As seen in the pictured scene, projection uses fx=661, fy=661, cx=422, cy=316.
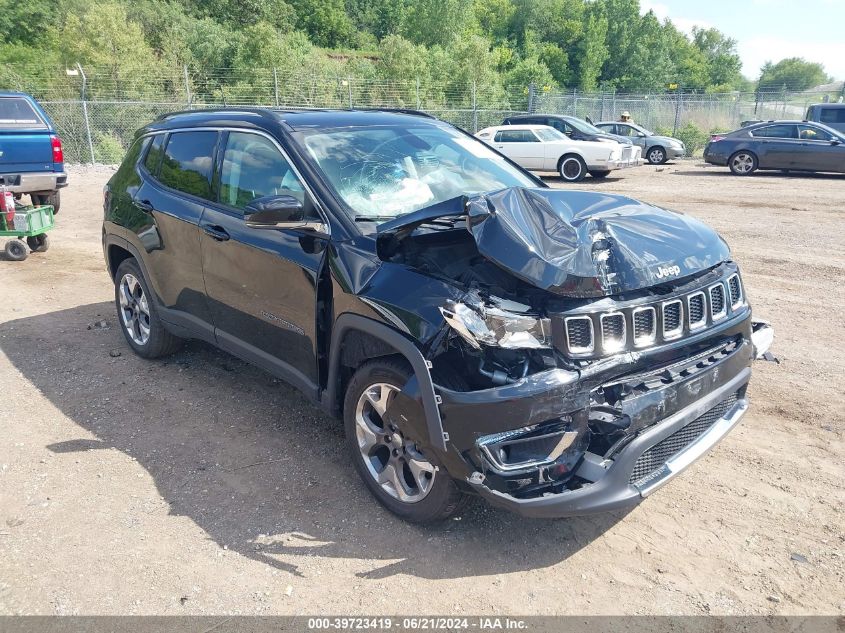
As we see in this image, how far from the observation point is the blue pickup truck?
9.91 metres

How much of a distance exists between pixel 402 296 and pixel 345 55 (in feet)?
219

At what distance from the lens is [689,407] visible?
9.70 ft

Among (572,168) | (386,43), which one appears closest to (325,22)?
(386,43)

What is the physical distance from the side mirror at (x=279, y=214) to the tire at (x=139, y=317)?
213cm

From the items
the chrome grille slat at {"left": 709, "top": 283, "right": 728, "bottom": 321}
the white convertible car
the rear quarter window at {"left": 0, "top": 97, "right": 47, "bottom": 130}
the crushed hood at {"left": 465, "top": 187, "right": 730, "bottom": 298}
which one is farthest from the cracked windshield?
the white convertible car

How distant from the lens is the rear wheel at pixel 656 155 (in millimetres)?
21656

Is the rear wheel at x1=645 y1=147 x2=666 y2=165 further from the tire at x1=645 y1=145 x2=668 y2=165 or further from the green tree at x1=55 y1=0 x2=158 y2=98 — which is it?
the green tree at x1=55 y1=0 x2=158 y2=98

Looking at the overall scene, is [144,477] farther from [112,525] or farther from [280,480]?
[280,480]

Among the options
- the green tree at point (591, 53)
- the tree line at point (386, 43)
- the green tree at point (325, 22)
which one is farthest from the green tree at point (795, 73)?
the green tree at point (325, 22)

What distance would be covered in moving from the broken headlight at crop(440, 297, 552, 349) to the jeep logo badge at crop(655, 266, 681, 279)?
59cm

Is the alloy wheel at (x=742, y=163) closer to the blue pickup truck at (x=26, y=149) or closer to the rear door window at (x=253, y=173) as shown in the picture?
the blue pickup truck at (x=26, y=149)

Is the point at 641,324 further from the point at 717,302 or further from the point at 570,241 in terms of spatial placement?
the point at 717,302

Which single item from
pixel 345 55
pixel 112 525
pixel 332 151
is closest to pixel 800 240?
pixel 332 151

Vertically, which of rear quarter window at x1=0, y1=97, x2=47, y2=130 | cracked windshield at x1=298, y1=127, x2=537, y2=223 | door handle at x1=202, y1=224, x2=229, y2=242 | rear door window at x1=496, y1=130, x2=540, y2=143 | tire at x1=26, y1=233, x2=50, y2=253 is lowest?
tire at x1=26, y1=233, x2=50, y2=253
